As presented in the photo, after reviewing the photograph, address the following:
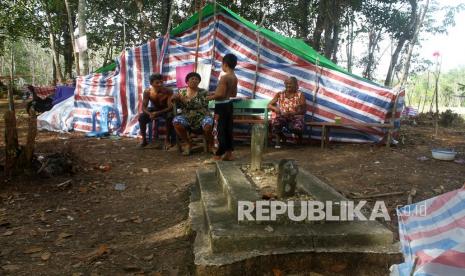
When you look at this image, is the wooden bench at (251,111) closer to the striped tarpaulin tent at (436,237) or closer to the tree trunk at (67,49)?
the striped tarpaulin tent at (436,237)

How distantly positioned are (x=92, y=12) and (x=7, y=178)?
14908mm

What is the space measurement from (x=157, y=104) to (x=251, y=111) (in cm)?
178

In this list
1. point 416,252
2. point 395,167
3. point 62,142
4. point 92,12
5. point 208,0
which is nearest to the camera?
point 416,252

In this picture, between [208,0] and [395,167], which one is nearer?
[395,167]

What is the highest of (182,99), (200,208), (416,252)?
(182,99)

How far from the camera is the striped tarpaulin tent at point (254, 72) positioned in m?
6.95

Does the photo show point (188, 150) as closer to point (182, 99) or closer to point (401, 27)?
point (182, 99)

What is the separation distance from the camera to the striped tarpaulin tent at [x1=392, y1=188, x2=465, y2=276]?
1.11 metres

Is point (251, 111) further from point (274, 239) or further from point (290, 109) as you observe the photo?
point (274, 239)

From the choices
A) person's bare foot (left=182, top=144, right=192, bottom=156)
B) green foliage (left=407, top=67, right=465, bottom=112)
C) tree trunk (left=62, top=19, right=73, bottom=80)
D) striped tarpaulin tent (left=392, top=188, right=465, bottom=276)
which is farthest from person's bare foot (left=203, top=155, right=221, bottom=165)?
tree trunk (left=62, top=19, right=73, bottom=80)

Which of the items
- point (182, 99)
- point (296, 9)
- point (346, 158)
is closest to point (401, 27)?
point (296, 9)

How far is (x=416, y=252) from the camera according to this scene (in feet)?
4.35

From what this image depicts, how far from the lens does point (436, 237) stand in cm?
133

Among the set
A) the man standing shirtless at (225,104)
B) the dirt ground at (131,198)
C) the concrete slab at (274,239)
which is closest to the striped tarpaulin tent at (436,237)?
the concrete slab at (274,239)
